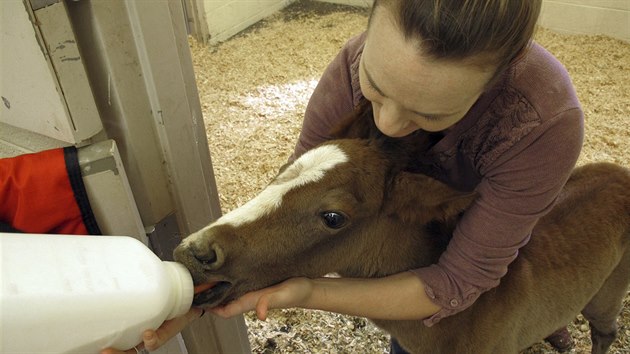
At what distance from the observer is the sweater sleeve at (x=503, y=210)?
1.12m

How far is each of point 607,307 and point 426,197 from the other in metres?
1.22

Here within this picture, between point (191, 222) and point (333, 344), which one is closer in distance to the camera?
point (191, 222)

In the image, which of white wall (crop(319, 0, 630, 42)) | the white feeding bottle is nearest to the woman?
the white feeding bottle

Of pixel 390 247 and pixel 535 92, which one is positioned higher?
pixel 535 92

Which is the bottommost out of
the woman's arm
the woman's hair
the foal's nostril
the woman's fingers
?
the woman's arm

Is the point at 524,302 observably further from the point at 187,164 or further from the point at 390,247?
the point at 187,164

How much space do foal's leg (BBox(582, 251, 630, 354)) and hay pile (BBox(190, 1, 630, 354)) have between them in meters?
0.17

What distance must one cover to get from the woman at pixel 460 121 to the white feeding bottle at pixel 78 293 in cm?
32

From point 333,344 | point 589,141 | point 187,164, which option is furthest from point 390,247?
point 589,141

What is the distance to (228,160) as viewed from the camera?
3.11 meters

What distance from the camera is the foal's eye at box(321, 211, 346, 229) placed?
46.1 inches

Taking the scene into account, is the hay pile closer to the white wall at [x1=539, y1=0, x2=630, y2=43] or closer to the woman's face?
the white wall at [x1=539, y1=0, x2=630, y2=43]

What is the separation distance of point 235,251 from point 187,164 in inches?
10.6

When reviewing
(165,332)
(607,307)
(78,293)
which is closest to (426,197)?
(165,332)
